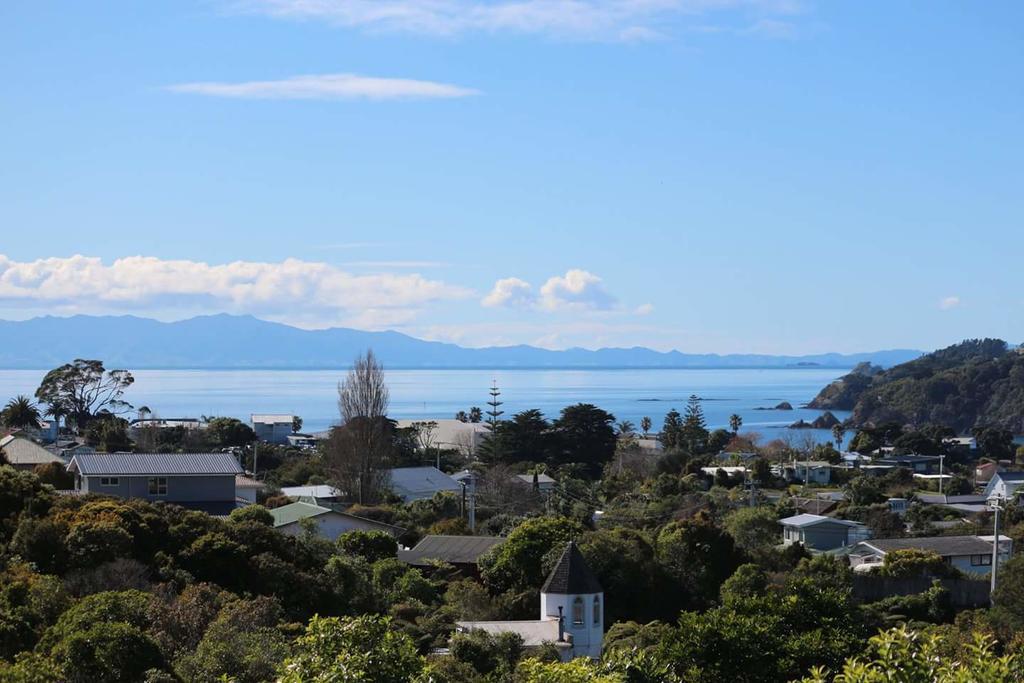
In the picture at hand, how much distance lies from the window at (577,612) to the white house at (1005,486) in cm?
3537

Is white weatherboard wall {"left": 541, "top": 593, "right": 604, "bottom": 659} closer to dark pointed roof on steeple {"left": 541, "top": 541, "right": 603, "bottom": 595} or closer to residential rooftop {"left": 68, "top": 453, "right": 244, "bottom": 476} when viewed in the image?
dark pointed roof on steeple {"left": 541, "top": 541, "right": 603, "bottom": 595}

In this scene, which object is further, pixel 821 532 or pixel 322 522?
pixel 821 532

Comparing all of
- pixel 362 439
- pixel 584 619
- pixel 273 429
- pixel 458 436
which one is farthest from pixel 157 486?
pixel 273 429

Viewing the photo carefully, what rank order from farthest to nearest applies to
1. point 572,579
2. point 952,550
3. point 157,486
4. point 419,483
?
point 419,483 < point 952,550 < point 157,486 < point 572,579

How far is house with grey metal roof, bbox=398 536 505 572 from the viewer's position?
35812mm

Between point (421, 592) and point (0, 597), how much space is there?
1173 centimetres

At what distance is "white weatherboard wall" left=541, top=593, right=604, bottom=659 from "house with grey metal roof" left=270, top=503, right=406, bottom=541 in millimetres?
11228

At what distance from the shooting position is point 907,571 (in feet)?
122

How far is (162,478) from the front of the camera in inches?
1507

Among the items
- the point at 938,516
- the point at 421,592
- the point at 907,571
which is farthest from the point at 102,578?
the point at 938,516

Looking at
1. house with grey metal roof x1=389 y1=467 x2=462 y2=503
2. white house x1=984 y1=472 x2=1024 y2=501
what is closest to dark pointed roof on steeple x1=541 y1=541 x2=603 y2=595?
house with grey metal roof x1=389 y1=467 x2=462 y2=503

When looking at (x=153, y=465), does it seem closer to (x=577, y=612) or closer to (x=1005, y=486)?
(x=577, y=612)

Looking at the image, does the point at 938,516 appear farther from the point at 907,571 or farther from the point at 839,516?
the point at 907,571

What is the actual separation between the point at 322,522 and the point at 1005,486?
3690cm
